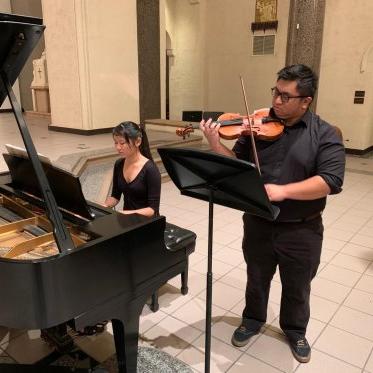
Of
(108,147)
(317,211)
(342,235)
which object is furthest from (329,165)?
(108,147)

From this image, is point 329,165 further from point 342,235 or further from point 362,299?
point 342,235

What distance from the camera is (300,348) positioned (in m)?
2.45

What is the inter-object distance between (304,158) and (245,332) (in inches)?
50.6

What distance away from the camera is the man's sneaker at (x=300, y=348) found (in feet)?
7.95

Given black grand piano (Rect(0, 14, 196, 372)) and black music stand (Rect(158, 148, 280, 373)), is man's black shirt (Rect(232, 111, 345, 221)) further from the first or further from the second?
black grand piano (Rect(0, 14, 196, 372))

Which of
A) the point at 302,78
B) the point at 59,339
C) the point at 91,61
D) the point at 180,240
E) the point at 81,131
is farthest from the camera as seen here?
the point at 81,131

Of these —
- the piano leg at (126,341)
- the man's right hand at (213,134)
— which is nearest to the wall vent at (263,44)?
the man's right hand at (213,134)

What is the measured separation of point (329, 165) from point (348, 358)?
1341mm

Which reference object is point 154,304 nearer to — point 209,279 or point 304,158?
point 209,279

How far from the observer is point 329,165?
6.54ft

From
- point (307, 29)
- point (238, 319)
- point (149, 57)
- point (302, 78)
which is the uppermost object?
point (307, 29)

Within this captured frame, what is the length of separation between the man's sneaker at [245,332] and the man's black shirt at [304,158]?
2.91 feet

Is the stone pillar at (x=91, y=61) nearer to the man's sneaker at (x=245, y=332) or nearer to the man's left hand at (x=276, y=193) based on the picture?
the man's sneaker at (x=245, y=332)

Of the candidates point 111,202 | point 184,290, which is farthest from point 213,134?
point 184,290
